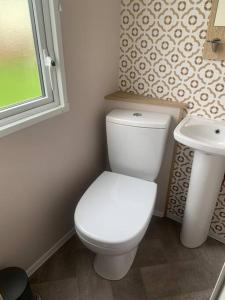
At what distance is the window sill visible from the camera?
0.95 meters

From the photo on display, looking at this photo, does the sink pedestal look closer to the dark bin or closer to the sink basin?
the sink basin

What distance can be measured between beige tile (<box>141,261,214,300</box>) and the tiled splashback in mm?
315

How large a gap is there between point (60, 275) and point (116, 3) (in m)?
1.64

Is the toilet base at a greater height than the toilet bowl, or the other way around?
the toilet bowl

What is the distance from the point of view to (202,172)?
127cm

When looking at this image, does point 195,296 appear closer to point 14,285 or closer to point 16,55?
point 14,285

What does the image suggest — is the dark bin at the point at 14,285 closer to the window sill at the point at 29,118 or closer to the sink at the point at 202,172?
the window sill at the point at 29,118

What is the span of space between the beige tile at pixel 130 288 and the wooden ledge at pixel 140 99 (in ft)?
3.37

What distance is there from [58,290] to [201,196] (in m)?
0.97

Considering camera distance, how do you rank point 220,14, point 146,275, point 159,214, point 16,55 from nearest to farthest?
point 16,55, point 220,14, point 146,275, point 159,214

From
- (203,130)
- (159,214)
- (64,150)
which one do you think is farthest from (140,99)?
(159,214)

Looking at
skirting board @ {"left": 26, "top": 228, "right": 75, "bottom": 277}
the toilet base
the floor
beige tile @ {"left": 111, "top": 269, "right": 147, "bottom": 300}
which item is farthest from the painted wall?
beige tile @ {"left": 111, "top": 269, "right": 147, "bottom": 300}

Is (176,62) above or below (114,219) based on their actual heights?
above

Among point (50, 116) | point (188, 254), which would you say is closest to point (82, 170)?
point (50, 116)
